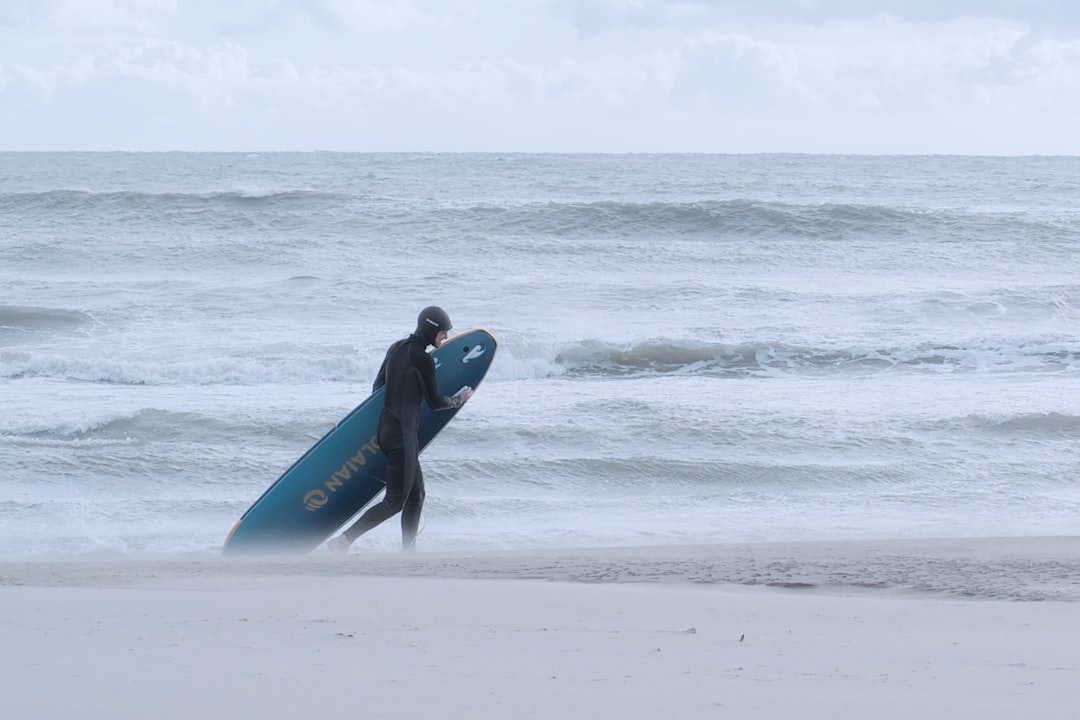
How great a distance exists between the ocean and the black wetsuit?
0.46 m

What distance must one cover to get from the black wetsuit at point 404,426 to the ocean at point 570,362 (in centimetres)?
46

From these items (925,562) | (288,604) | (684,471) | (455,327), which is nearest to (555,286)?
(455,327)

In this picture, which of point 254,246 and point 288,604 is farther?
point 254,246

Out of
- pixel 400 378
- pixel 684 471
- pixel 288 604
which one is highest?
pixel 400 378

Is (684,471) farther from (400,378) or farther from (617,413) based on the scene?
(400,378)

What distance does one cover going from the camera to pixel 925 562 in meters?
4.96

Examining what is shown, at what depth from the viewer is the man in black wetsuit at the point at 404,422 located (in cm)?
564

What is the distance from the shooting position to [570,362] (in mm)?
12852

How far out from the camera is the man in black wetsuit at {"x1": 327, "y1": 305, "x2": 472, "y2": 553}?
5.64m

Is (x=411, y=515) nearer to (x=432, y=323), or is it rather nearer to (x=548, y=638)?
(x=432, y=323)

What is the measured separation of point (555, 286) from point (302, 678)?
1575 cm

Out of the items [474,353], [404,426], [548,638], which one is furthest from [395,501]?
[548,638]

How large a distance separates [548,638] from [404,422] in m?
2.52

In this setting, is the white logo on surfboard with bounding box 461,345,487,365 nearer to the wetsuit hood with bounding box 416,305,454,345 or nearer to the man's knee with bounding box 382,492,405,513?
the wetsuit hood with bounding box 416,305,454,345
